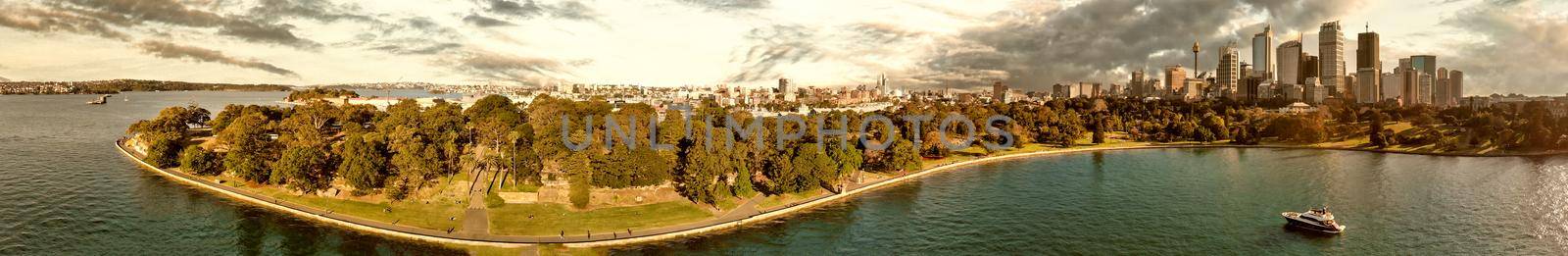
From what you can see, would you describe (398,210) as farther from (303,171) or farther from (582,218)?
(582,218)

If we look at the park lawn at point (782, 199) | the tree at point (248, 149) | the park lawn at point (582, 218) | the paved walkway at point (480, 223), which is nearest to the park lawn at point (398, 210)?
the paved walkway at point (480, 223)

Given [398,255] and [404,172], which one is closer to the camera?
[398,255]

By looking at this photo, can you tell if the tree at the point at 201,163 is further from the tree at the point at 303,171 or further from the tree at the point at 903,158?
the tree at the point at 903,158

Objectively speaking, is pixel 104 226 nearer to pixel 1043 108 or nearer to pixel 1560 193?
pixel 1560 193

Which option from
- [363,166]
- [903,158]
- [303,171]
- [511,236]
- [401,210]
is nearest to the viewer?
[511,236]

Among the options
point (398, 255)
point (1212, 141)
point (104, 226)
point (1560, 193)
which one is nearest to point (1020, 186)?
point (1560, 193)

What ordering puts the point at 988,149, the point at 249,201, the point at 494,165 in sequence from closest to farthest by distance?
the point at 249,201 → the point at 494,165 → the point at 988,149

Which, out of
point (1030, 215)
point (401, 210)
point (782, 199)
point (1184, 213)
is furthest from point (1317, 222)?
point (401, 210)
